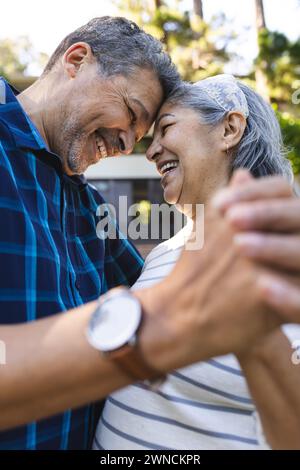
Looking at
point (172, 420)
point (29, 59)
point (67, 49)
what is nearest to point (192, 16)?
point (67, 49)

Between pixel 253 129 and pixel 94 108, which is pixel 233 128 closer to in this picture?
pixel 253 129

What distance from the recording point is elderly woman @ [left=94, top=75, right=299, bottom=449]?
1337mm

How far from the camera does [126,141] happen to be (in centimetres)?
204

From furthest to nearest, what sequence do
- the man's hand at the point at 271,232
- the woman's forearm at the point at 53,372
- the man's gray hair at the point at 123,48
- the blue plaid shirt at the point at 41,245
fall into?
A: 1. the man's gray hair at the point at 123,48
2. the blue plaid shirt at the point at 41,245
3. the woman's forearm at the point at 53,372
4. the man's hand at the point at 271,232

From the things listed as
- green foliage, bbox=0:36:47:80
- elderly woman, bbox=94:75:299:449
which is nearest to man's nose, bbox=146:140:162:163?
elderly woman, bbox=94:75:299:449

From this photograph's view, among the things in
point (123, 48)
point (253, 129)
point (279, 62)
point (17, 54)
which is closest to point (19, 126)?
point (123, 48)

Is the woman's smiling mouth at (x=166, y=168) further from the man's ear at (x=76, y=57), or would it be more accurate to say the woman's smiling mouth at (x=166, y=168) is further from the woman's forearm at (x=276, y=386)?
the woman's forearm at (x=276, y=386)

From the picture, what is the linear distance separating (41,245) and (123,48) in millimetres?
889

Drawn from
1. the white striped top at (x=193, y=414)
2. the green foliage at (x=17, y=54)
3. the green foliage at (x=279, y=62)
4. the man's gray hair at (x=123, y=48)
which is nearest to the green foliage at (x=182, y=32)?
the green foliage at (x=279, y=62)

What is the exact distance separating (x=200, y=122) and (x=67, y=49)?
1.95 feet

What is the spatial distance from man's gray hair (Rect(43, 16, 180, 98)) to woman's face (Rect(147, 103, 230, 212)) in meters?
0.21

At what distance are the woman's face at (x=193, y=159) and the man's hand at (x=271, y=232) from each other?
1.11m

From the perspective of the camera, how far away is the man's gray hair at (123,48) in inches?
74.5
